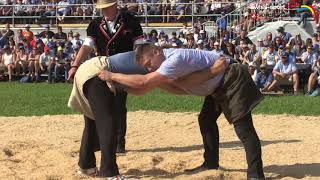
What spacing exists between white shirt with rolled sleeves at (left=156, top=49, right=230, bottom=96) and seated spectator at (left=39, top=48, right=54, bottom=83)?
47.6 feet

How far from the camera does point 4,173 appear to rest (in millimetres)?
6805

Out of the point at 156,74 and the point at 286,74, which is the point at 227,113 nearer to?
the point at 156,74

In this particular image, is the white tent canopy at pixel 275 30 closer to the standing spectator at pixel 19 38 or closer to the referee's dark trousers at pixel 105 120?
the standing spectator at pixel 19 38

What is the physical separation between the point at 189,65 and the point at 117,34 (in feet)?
5.93

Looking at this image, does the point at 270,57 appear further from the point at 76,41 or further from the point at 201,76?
the point at 201,76

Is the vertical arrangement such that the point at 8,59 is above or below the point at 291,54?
below

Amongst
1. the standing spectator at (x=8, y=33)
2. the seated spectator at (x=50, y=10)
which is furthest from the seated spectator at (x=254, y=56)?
the seated spectator at (x=50, y=10)

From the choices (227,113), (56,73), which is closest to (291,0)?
(56,73)

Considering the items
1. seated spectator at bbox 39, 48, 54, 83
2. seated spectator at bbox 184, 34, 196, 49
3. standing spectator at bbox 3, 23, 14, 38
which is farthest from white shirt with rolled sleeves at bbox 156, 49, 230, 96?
standing spectator at bbox 3, 23, 14, 38

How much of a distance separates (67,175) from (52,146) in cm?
176

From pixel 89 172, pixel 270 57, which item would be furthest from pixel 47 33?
pixel 89 172

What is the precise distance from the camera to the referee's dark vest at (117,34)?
7.52 meters

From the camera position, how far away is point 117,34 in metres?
7.52

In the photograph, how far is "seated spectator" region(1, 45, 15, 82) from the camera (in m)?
21.1
